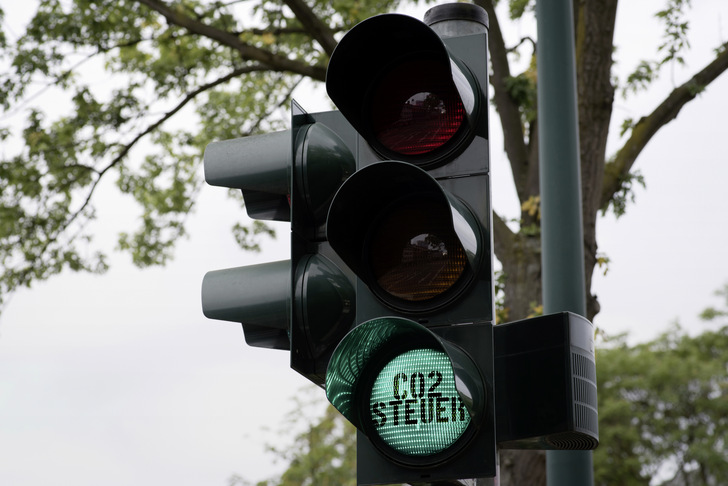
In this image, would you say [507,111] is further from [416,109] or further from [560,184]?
[416,109]

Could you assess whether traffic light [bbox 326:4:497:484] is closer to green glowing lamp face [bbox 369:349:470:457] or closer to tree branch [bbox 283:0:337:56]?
green glowing lamp face [bbox 369:349:470:457]

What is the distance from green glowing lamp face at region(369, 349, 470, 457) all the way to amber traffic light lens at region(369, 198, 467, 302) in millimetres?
193

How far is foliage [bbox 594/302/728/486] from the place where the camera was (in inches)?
1184

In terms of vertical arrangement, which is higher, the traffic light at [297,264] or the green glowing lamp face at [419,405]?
the traffic light at [297,264]

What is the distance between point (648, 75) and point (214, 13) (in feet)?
15.8

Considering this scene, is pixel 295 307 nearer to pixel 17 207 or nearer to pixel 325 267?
pixel 325 267

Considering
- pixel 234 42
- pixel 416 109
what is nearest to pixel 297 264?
pixel 416 109

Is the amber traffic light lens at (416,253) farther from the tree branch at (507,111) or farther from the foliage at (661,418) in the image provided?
the foliage at (661,418)

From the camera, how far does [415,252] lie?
2.81m

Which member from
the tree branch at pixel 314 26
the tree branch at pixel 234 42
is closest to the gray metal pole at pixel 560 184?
the tree branch at pixel 314 26

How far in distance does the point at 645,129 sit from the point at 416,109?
21.5ft

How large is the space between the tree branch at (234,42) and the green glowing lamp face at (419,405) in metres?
7.32

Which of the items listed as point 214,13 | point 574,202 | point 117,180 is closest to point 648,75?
point 214,13

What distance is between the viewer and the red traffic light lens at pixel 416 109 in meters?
2.94
